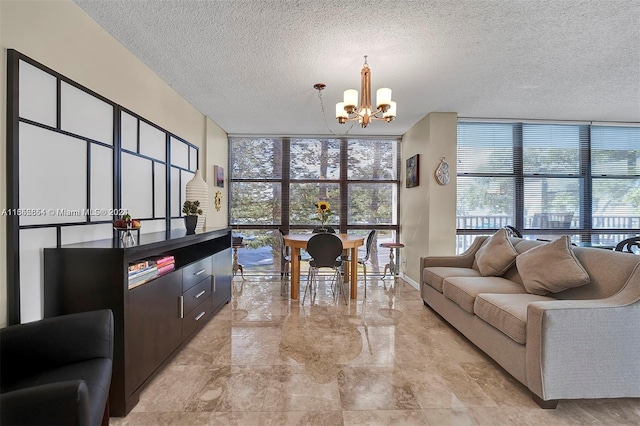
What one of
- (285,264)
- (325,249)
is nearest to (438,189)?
(325,249)

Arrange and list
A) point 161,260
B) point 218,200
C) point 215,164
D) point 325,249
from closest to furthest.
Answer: point 161,260
point 325,249
point 215,164
point 218,200

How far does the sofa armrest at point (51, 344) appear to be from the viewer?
128 cm

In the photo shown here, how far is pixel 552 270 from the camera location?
2.26 metres

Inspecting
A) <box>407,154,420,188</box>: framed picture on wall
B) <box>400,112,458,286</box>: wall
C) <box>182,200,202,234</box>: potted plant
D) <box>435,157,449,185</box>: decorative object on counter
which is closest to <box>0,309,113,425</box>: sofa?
<box>182,200,202,234</box>: potted plant

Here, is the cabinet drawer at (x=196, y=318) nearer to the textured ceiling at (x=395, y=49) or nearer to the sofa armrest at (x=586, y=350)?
the textured ceiling at (x=395, y=49)

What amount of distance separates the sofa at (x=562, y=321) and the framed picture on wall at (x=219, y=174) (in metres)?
3.50

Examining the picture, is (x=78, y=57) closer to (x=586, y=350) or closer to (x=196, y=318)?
(x=196, y=318)

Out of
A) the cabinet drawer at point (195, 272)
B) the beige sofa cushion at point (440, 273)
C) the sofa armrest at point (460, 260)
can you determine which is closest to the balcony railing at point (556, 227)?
the sofa armrest at point (460, 260)

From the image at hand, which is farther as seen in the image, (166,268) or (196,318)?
(196,318)

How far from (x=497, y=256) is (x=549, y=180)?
2507mm

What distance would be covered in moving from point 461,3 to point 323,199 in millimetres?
3644

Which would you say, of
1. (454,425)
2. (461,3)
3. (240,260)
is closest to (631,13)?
(461,3)

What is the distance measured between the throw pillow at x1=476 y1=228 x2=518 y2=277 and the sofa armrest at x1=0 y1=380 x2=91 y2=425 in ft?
10.6

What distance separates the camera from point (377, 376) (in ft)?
6.66
